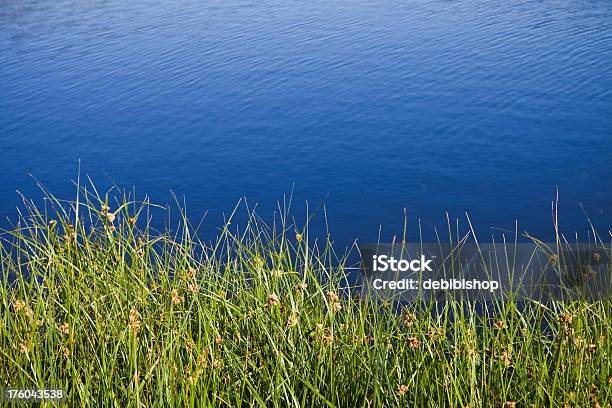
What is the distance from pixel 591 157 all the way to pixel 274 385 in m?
6.66

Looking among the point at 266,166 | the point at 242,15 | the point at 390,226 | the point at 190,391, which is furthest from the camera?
the point at 242,15

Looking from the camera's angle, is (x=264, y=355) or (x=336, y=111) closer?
(x=264, y=355)

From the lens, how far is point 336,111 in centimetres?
970

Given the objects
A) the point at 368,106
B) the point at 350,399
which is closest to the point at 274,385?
the point at 350,399

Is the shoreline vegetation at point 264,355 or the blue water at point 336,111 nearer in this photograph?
the shoreline vegetation at point 264,355

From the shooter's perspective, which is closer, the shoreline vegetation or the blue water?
the shoreline vegetation

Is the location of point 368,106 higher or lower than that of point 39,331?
lower

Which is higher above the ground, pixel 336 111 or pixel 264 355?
pixel 264 355

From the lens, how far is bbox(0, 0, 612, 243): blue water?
304 inches

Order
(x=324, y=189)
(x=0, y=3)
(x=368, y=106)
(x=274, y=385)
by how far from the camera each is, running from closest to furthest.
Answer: (x=274, y=385) → (x=324, y=189) → (x=368, y=106) → (x=0, y=3)

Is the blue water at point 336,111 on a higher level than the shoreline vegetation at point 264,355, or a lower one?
lower

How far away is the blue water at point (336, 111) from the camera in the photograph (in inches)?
304

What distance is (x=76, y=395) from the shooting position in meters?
2.37

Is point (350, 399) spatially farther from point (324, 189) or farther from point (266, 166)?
point (266, 166)
